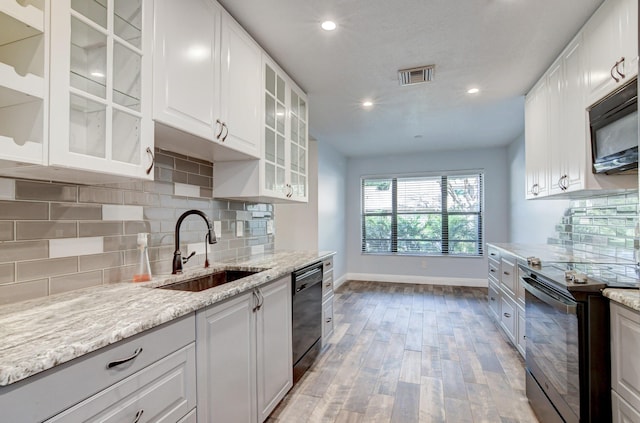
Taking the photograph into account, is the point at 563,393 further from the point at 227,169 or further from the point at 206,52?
the point at 206,52

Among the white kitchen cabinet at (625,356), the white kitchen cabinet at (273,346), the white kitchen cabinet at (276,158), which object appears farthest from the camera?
the white kitchen cabinet at (276,158)

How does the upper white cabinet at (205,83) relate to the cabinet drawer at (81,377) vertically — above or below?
above

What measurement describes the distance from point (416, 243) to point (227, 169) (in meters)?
4.60

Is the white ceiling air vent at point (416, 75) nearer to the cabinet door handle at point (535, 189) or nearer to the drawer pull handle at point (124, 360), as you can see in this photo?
the cabinet door handle at point (535, 189)

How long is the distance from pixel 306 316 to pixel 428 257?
4132 mm

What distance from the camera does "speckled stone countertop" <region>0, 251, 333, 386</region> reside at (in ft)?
2.55

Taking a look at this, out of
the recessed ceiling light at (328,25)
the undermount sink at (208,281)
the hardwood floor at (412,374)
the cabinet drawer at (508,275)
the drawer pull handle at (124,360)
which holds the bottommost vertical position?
the hardwood floor at (412,374)

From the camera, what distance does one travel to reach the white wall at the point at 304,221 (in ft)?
16.0

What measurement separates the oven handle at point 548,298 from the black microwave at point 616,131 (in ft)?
2.74

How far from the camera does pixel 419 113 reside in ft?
12.6

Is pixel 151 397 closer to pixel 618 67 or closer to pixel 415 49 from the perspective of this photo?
pixel 415 49

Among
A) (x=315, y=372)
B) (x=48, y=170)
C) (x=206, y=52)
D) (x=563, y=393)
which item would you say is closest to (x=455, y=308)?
(x=315, y=372)

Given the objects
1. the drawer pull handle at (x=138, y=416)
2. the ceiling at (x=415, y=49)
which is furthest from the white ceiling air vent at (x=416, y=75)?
the drawer pull handle at (x=138, y=416)

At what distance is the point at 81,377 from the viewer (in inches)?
34.2
